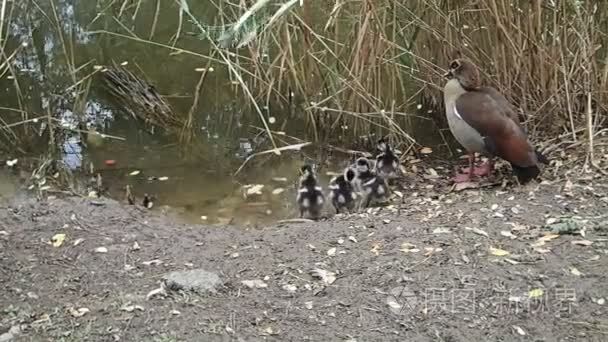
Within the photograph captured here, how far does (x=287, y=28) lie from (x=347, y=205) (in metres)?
1.23

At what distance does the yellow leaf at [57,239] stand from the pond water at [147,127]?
1061 mm

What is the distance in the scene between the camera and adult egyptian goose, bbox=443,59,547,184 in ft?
14.8

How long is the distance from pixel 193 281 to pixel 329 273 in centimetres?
60

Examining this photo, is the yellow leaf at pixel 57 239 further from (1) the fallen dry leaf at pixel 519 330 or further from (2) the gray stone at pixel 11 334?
(1) the fallen dry leaf at pixel 519 330

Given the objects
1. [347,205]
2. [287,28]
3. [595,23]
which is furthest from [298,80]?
[595,23]

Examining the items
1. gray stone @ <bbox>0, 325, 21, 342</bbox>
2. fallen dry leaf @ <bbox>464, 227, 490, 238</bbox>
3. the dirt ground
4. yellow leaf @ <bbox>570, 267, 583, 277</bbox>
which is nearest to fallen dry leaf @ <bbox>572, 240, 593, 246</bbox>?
the dirt ground

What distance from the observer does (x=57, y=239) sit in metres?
3.86

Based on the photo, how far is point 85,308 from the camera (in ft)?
10.5

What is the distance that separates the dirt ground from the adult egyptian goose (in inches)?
7.9

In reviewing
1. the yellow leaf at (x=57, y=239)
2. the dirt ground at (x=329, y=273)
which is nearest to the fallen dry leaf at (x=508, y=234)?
the dirt ground at (x=329, y=273)

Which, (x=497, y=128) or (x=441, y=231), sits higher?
(x=497, y=128)

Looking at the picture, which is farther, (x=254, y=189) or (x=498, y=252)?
(x=254, y=189)

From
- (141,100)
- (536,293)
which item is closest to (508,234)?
(536,293)

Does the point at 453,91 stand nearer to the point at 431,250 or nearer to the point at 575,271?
the point at 431,250
